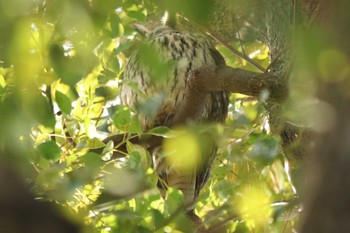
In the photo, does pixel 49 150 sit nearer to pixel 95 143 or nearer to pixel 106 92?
pixel 95 143

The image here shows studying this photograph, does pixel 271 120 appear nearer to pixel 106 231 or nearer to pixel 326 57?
pixel 106 231

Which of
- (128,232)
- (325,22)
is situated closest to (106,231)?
(128,232)

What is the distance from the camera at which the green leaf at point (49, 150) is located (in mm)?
1812

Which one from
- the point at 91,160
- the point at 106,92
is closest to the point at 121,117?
the point at 91,160

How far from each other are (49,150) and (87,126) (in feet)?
0.99

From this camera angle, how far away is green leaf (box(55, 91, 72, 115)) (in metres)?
1.72

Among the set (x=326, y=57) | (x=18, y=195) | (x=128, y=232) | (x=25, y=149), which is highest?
(x=326, y=57)

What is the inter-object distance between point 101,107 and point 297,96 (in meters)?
1.11

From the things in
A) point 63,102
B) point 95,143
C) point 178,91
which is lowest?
point 178,91

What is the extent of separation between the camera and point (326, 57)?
85cm

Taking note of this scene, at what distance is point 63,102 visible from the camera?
1734mm


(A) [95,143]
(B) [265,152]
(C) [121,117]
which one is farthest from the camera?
(A) [95,143]

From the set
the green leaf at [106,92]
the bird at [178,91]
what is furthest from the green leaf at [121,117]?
the bird at [178,91]

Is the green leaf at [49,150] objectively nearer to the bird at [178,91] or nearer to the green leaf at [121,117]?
the green leaf at [121,117]
